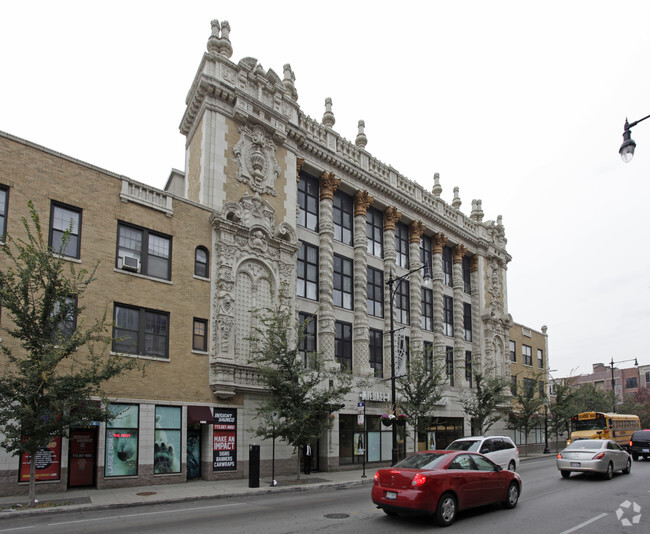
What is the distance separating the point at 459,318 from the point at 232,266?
72.1ft

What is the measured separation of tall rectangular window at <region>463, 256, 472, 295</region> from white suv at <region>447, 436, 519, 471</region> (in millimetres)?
22322

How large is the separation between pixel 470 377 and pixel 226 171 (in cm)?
2516

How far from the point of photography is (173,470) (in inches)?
829

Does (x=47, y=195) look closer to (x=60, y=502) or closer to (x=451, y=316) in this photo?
(x=60, y=502)

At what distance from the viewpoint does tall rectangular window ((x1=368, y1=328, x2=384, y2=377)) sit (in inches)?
1284

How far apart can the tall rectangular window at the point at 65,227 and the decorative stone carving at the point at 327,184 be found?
47.6 ft

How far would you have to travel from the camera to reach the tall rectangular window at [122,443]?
1948 centimetres

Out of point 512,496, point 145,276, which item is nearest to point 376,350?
point 145,276

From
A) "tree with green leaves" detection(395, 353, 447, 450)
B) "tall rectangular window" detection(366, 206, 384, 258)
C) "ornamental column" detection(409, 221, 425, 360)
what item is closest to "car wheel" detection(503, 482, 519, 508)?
"tree with green leaves" detection(395, 353, 447, 450)

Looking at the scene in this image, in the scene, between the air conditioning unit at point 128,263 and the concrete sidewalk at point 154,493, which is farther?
the air conditioning unit at point 128,263

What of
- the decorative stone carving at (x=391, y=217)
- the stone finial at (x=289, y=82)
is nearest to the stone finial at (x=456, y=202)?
the decorative stone carving at (x=391, y=217)

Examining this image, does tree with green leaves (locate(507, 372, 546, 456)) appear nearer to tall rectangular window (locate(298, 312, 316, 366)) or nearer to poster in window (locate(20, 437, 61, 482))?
tall rectangular window (locate(298, 312, 316, 366))

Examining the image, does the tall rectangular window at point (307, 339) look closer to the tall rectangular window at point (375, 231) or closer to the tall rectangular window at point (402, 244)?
the tall rectangular window at point (375, 231)

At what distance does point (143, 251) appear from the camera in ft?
72.1
